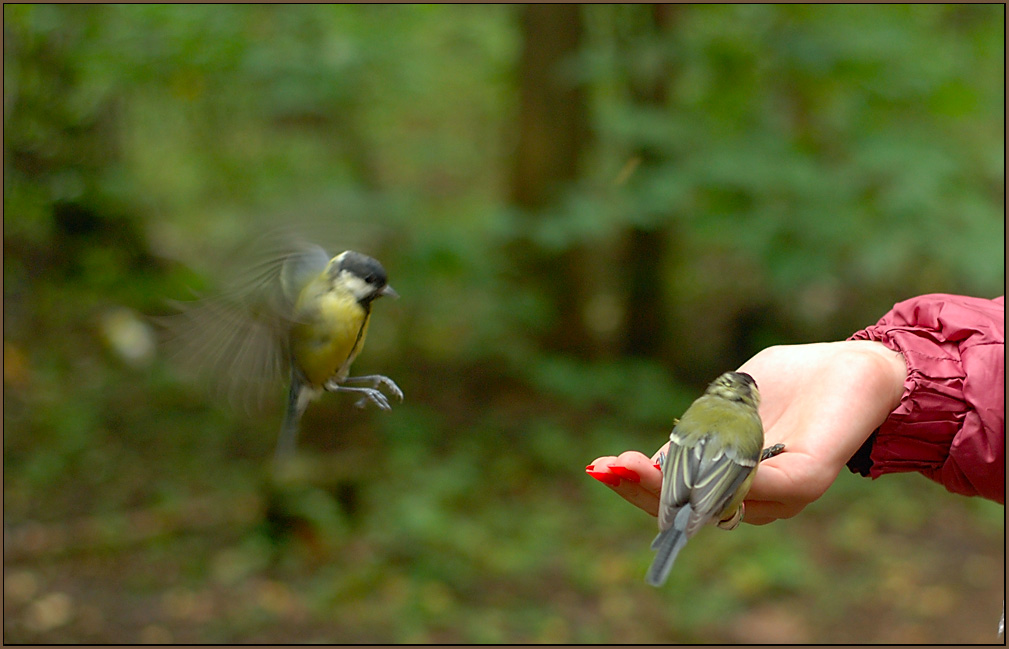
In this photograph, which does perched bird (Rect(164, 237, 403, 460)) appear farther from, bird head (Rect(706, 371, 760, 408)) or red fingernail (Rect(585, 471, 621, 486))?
bird head (Rect(706, 371, 760, 408))

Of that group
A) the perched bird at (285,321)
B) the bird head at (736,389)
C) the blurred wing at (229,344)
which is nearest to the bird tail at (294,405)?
the perched bird at (285,321)

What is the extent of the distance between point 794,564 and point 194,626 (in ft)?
11.6

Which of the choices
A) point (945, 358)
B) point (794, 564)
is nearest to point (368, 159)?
point (794, 564)

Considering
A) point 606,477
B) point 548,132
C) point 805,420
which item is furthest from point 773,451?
point 548,132

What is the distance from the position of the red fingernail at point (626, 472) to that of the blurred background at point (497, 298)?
2648mm

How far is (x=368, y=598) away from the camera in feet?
16.1

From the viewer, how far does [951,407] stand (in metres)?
2.32

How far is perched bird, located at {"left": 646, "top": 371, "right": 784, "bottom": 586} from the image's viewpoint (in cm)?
181

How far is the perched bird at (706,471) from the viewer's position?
1.81 metres

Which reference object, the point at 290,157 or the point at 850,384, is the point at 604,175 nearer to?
the point at 290,157

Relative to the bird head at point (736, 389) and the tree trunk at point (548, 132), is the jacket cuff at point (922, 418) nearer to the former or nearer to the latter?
the bird head at point (736, 389)

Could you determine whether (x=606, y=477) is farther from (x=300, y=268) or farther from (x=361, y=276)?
(x=300, y=268)

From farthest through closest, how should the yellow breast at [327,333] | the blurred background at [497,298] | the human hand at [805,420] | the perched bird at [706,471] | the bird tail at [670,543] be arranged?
the blurred background at [497,298] < the yellow breast at [327,333] < the human hand at [805,420] < the perched bird at [706,471] < the bird tail at [670,543]

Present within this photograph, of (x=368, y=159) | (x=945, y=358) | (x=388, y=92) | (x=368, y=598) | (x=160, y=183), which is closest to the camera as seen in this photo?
(x=945, y=358)
